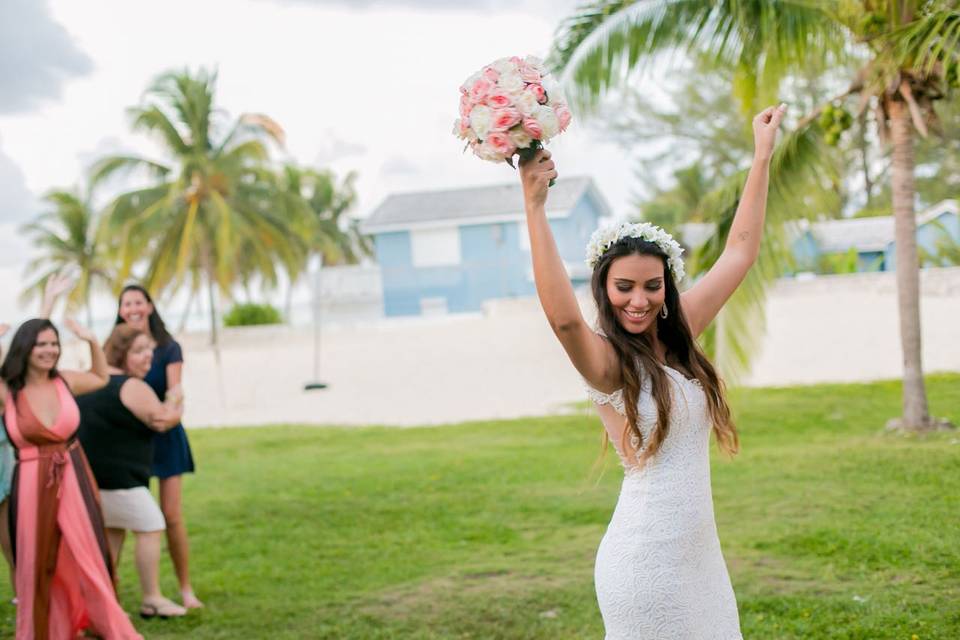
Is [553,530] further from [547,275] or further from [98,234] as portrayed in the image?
[98,234]

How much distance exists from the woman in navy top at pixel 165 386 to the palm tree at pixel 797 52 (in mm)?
6081

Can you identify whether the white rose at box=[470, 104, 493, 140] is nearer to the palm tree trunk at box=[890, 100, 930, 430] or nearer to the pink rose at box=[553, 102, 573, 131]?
the pink rose at box=[553, 102, 573, 131]

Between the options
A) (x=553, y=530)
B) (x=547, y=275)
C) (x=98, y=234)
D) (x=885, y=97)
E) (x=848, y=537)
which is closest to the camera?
(x=547, y=275)

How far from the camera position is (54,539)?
5.59m

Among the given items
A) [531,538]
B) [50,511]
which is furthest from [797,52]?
[50,511]

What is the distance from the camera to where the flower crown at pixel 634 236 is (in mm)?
2969

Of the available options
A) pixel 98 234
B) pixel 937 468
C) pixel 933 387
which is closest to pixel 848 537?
pixel 937 468

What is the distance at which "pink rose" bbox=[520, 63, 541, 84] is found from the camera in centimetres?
273

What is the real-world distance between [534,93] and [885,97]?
927 centimetres

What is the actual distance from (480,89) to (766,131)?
1.12 meters

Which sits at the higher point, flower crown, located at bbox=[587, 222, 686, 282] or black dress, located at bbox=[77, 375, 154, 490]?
flower crown, located at bbox=[587, 222, 686, 282]

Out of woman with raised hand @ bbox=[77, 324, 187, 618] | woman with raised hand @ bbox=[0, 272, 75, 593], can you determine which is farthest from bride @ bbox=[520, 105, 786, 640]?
woman with raised hand @ bbox=[77, 324, 187, 618]

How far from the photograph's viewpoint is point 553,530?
8703 millimetres

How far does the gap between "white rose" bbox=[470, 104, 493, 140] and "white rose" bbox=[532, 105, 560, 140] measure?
0.38ft
